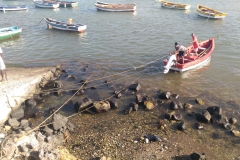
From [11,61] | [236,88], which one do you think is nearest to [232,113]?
[236,88]

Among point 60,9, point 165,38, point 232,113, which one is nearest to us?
point 232,113

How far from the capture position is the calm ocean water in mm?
17828

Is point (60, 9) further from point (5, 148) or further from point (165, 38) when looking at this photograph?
point (5, 148)

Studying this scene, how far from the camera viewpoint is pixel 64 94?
15508 mm

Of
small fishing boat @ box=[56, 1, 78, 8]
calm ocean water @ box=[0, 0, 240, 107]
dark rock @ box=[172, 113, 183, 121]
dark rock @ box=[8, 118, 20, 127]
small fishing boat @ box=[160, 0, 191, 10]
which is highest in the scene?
small fishing boat @ box=[160, 0, 191, 10]

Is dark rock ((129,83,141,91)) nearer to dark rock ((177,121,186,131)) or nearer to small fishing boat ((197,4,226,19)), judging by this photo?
dark rock ((177,121,186,131))

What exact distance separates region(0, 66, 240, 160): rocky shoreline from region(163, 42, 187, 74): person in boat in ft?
8.32

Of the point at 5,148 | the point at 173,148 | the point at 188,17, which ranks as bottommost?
the point at 173,148

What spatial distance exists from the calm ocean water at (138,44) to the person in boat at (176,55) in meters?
1.09

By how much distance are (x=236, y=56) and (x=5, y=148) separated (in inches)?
834

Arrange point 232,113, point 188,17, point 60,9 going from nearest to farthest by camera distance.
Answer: point 232,113 < point 188,17 < point 60,9

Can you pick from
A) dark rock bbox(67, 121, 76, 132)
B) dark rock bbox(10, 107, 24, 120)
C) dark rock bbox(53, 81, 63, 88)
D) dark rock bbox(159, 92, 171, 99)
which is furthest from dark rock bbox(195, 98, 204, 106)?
dark rock bbox(10, 107, 24, 120)

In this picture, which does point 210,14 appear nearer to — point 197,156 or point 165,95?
point 165,95

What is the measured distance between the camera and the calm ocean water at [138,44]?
1783 centimetres
